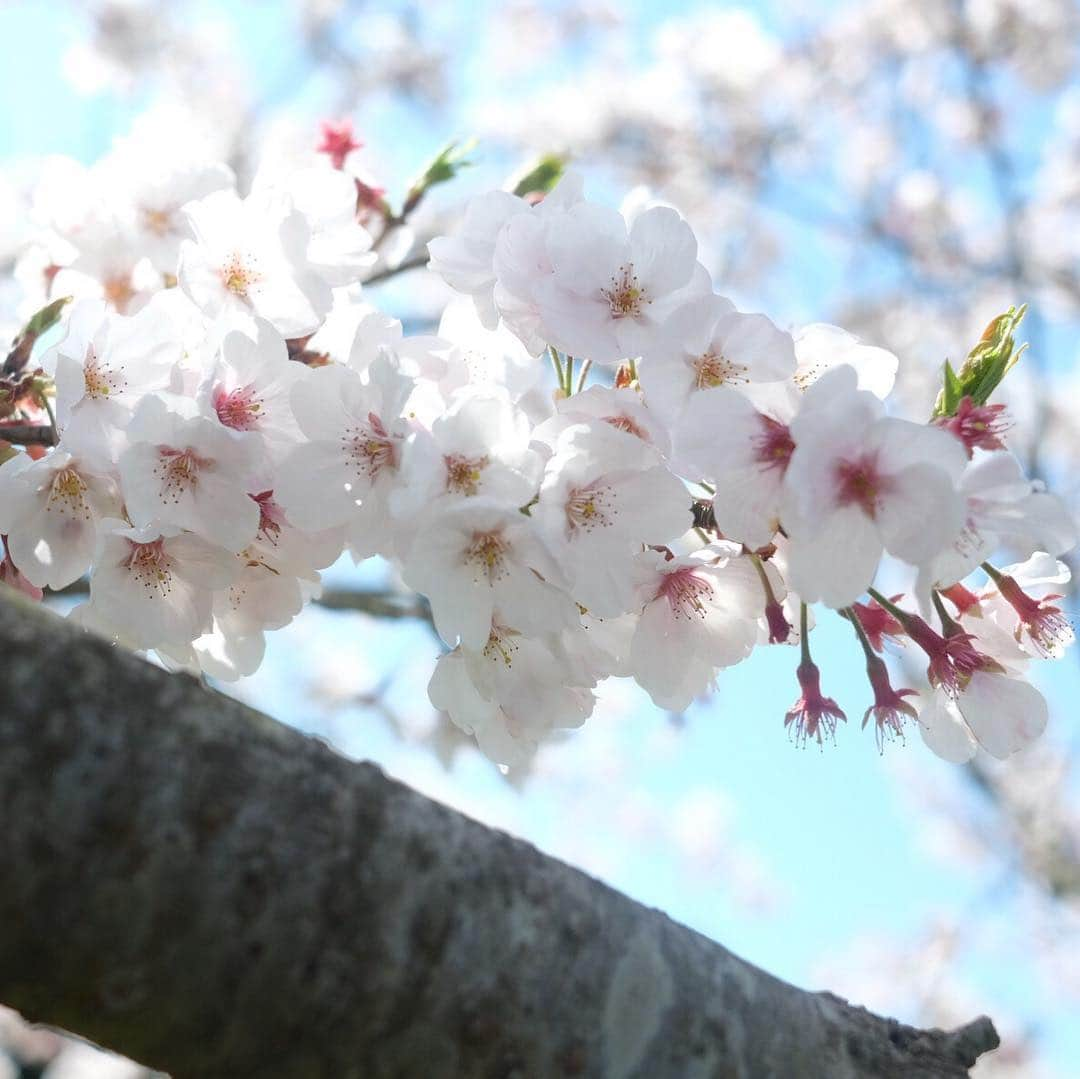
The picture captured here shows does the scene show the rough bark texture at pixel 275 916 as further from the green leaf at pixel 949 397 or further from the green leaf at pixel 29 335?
the green leaf at pixel 29 335

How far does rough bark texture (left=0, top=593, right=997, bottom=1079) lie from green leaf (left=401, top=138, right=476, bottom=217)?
142 centimetres

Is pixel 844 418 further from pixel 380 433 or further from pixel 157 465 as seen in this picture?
pixel 157 465

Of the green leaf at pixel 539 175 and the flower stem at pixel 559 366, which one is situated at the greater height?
the flower stem at pixel 559 366

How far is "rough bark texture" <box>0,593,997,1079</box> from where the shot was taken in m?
0.71

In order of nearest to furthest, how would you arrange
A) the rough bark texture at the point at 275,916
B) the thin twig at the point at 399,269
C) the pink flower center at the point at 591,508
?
the rough bark texture at the point at 275,916, the pink flower center at the point at 591,508, the thin twig at the point at 399,269

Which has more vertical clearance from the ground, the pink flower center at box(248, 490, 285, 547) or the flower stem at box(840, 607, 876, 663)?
the pink flower center at box(248, 490, 285, 547)

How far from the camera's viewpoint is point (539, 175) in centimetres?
202

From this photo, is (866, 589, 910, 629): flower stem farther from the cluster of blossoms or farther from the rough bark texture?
the rough bark texture

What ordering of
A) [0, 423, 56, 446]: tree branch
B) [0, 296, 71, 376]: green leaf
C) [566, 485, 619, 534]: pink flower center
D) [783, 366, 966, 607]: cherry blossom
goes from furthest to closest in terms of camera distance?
1. [0, 296, 71, 376]: green leaf
2. [0, 423, 56, 446]: tree branch
3. [566, 485, 619, 534]: pink flower center
4. [783, 366, 966, 607]: cherry blossom

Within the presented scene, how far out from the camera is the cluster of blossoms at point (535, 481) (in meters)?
1.06

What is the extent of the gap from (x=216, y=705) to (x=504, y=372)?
0.58m

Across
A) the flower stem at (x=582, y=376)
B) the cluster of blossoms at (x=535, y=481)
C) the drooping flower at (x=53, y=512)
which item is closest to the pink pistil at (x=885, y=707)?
the cluster of blossoms at (x=535, y=481)

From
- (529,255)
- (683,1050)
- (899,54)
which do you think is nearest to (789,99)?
(899,54)

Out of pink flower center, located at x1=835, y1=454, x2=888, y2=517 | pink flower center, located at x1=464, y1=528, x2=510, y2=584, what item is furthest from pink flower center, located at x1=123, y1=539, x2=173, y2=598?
pink flower center, located at x1=835, y1=454, x2=888, y2=517
